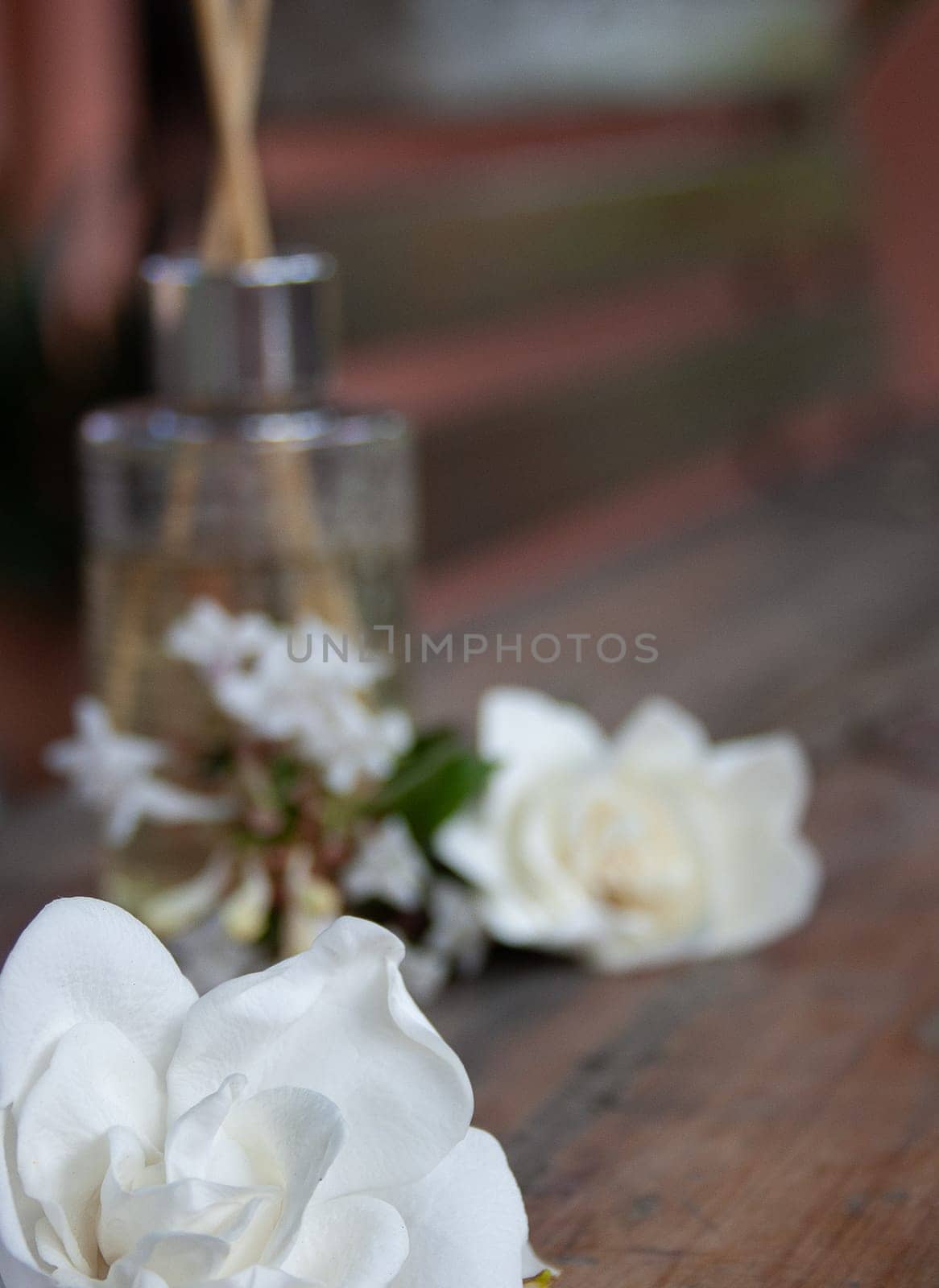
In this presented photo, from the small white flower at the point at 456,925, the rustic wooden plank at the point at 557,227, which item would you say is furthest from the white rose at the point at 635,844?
the rustic wooden plank at the point at 557,227

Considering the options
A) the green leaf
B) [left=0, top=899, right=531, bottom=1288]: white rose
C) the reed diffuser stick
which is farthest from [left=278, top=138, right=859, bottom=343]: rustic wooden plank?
[left=0, top=899, right=531, bottom=1288]: white rose

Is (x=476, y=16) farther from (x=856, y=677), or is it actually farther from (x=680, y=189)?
(x=856, y=677)

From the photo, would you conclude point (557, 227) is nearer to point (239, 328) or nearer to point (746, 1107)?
point (239, 328)

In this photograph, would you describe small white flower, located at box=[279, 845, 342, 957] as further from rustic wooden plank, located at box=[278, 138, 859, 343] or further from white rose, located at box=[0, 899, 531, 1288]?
rustic wooden plank, located at box=[278, 138, 859, 343]

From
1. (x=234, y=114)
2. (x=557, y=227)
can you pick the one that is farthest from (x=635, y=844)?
(x=557, y=227)

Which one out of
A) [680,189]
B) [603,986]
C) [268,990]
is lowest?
[603,986]

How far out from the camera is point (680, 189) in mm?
1387

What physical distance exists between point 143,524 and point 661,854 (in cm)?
21

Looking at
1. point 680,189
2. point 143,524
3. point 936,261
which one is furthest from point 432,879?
point 936,261

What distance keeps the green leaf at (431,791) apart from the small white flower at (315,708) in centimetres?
2

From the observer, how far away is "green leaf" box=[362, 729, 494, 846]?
0.51 m

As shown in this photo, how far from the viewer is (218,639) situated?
1.63 ft

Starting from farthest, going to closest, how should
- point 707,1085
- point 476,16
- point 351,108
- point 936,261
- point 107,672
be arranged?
point 936,261 → point 476,16 → point 351,108 → point 107,672 → point 707,1085

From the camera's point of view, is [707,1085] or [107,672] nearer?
[707,1085]
